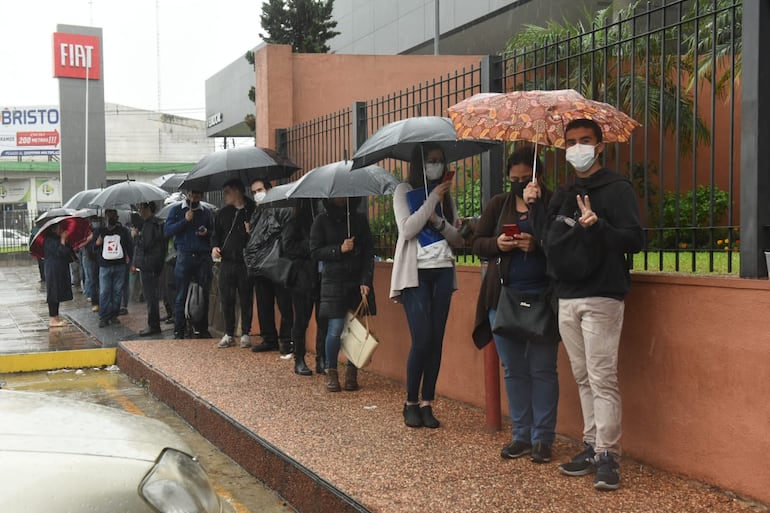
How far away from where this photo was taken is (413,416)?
19.7ft

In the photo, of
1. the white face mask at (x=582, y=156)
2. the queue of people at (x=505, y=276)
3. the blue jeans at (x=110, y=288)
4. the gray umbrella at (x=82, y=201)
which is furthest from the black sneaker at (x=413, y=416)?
the gray umbrella at (x=82, y=201)

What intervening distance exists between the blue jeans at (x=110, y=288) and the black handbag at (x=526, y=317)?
891 cm

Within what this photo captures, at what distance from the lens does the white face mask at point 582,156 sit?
4488mm

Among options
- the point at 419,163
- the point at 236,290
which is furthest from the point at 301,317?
the point at 419,163

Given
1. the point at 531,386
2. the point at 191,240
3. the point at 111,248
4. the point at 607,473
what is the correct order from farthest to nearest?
the point at 111,248 < the point at 191,240 < the point at 531,386 < the point at 607,473

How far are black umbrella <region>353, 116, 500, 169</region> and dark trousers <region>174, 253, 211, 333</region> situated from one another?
452 centimetres

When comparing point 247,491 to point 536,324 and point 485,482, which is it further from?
point 536,324

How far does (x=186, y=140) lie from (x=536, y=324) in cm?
7626

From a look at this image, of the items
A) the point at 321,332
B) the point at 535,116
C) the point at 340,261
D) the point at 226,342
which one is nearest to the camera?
the point at 535,116

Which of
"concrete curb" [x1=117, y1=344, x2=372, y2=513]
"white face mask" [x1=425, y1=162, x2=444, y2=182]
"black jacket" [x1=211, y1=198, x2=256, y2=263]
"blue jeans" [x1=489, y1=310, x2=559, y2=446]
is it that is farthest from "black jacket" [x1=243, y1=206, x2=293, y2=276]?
"blue jeans" [x1=489, y1=310, x2=559, y2=446]

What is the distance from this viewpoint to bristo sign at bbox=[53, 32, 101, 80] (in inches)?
1107

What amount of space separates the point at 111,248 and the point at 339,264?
21.8 feet

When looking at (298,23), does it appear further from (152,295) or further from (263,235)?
(263,235)

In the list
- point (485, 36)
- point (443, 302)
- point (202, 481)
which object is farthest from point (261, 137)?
point (485, 36)
